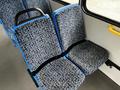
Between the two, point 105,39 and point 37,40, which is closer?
point 37,40

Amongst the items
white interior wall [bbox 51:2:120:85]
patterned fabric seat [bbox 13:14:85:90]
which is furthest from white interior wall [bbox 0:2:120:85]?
patterned fabric seat [bbox 13:14:85:90]

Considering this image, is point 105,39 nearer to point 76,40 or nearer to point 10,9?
point 76,40

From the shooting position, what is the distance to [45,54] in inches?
59.1

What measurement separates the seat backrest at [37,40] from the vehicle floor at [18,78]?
52cm

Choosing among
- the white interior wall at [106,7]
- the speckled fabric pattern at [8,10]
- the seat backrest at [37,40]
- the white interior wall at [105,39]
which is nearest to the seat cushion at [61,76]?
the seat backrest at [37,40]

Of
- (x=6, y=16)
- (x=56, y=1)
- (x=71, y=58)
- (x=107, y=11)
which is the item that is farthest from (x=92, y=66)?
(x=6, y=16)

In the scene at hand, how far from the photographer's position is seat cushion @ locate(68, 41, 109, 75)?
146 centimetres

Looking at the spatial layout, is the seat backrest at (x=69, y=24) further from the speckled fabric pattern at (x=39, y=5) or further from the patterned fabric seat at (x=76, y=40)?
the speckled fabric pattern at (x=39, y=5)

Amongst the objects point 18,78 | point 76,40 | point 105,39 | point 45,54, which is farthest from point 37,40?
point 18,78

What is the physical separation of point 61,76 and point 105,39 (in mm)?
584

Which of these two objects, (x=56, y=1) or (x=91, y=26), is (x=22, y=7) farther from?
(x=91, y=26)

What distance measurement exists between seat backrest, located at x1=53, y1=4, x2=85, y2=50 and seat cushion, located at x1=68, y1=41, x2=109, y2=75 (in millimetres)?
105

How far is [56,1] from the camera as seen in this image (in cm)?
220

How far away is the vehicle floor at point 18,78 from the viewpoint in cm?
173
